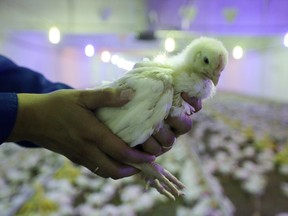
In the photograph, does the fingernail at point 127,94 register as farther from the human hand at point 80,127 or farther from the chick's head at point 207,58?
the chick's head at point 207,58

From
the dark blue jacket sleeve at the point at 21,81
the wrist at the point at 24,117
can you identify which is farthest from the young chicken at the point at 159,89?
the dark blue jacket sleeve at the point at 21,81

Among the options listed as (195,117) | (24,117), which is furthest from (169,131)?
(195,117)

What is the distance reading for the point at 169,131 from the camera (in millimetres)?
726

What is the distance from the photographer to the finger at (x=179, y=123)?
70 centimetres

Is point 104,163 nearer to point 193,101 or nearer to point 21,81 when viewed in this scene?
point 193,101

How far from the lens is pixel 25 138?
75 cm

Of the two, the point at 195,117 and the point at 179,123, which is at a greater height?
the point at 179,123

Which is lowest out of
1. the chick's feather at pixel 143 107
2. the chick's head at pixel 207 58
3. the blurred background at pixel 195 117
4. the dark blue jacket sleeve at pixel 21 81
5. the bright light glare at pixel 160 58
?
the blurred background at pixel 195 117

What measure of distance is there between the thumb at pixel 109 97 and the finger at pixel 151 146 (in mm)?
101

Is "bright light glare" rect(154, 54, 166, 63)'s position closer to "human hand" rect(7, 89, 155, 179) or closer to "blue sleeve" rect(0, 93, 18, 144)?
"human hand" rect(7, 89, 155, 179)

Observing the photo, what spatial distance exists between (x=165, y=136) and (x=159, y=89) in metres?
0.12

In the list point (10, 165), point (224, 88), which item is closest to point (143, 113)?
point (10, 165)

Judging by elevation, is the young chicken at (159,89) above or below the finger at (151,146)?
above

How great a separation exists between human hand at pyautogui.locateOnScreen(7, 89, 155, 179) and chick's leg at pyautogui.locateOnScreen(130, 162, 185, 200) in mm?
22
